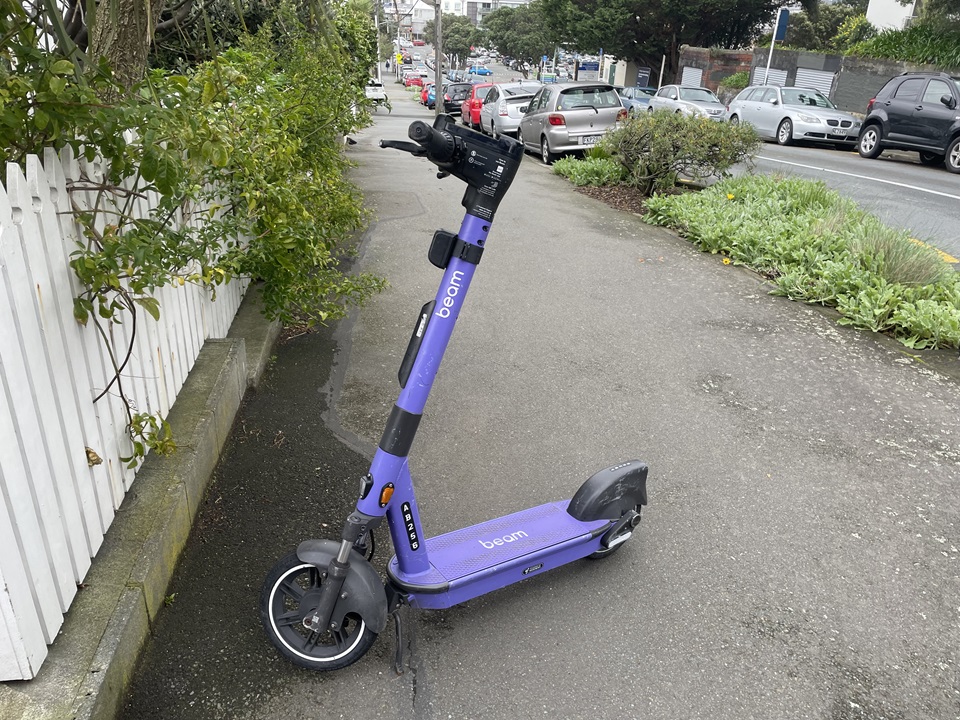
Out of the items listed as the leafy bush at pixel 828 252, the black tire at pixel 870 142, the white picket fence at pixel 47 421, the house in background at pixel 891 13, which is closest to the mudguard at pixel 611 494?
the white picket fence at pixel 47 421

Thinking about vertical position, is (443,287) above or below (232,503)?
above

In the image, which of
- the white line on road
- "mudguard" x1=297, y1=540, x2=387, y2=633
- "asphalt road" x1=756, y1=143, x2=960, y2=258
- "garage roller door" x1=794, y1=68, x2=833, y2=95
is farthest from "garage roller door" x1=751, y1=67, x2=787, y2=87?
"mudguard" x1=297, y1=540, x2=387, y2=633

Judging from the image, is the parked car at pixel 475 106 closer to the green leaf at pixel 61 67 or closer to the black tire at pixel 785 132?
the black tire at pixel 785 132

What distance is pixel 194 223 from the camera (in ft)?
14.5

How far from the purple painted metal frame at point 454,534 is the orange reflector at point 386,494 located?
0.01 m

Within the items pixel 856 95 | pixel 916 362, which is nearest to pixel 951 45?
pixel 856 95

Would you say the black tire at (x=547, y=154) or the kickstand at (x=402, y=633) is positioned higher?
the kickstand at (x=402, y=633)

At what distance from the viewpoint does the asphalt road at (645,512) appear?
270cm

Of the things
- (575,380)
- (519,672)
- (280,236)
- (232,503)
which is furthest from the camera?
(575,380)

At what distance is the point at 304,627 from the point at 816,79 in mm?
36926

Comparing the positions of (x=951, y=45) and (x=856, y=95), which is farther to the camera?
(x=856, y=95)

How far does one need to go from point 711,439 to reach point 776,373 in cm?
125

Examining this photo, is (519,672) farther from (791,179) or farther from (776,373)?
(791,179)

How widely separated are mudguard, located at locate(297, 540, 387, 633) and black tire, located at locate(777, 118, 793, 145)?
2082cm
